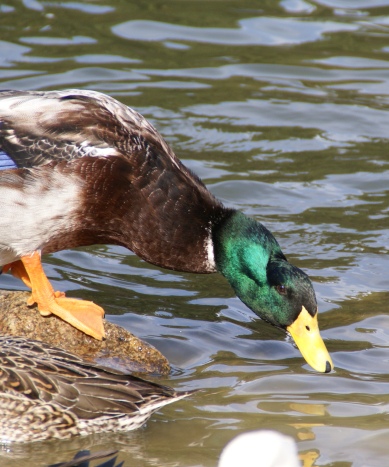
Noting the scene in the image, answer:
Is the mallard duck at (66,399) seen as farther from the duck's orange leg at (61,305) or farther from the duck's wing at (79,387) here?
the duck's orange leg at (61,305)

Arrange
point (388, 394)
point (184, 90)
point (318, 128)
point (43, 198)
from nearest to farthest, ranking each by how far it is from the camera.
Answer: point (388, 394)
point (43, 198)
point (318, 128)
point (184, 90)

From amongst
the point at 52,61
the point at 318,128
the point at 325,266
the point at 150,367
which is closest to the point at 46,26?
the point at 52,61

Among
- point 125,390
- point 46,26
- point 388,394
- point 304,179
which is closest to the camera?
point 125,390

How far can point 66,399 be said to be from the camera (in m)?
5.77

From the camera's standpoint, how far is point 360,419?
5926mm

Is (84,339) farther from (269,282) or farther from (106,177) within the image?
(269,282)

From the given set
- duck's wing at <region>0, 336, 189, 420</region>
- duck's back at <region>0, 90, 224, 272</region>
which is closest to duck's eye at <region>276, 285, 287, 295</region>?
duck's back at <region>0, 90, 224, 272</region>

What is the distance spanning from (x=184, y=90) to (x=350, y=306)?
4708mm

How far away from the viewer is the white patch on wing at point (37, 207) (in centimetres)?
678

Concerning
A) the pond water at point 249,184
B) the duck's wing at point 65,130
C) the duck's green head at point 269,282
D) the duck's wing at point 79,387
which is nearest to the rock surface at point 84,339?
the pond water at point 249,184

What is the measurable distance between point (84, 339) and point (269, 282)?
120 cm

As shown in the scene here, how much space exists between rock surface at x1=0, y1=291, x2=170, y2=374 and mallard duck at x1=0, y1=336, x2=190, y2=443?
0.65 metres

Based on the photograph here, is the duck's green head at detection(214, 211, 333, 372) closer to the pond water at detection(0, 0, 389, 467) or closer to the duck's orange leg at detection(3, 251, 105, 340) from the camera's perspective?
the pond water at detection(0, 0, 389, 467)

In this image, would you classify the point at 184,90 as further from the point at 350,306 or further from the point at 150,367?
the point at 150,367
